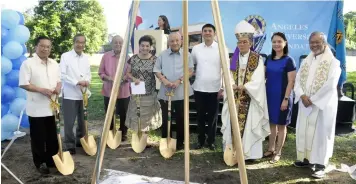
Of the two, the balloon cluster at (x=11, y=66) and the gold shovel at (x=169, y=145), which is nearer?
the gold shovel at (x=169, y=145)

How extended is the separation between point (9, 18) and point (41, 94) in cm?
166

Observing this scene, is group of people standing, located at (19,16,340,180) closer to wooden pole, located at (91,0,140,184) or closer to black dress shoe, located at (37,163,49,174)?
black dress shoe, located at (37,163,49,174)

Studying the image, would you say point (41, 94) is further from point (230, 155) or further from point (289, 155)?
point (289, 155)

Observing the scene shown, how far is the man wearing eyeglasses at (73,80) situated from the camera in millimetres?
4121

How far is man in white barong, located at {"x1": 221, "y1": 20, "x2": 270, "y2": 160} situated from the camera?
3795mm

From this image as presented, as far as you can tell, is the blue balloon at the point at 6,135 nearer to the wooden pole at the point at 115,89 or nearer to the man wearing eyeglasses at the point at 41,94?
the man wearing eyeglasses at the point at 41,94

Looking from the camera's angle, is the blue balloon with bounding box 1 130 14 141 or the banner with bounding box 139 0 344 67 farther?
the banner with bounding box 139 0 344 67

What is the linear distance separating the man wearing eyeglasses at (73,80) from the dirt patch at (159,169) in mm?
436

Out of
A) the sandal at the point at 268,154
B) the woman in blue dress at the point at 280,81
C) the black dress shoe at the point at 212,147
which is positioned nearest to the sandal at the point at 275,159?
the sandal at the point at 268,154

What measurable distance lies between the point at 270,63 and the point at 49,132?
109 inches

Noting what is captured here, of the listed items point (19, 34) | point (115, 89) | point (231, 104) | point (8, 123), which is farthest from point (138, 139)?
point (231, 104)

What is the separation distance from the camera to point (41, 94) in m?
3.45

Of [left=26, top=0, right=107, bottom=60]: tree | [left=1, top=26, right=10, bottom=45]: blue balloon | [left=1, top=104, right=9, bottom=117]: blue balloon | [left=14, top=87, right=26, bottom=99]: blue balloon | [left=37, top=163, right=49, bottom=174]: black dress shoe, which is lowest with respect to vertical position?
[left=37, top=163, right=49, bottom=174]: black dress shoe

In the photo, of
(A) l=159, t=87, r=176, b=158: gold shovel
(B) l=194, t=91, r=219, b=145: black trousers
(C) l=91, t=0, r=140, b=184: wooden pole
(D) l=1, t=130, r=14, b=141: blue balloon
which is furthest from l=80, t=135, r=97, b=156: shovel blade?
(C) l=91, t=0, r=140, b=184: wooden pole
